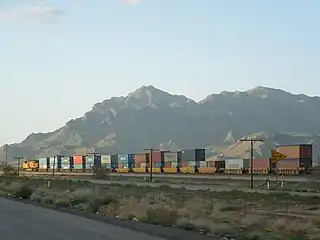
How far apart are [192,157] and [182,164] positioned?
2850 millimetres

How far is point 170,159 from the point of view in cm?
11281

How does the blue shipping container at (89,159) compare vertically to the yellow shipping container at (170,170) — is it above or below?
above

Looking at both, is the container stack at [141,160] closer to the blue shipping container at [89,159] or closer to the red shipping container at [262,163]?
the blue shipping container at [89,159]

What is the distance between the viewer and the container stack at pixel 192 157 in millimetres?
106512

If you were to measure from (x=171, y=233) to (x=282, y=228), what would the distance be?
18.3 feet

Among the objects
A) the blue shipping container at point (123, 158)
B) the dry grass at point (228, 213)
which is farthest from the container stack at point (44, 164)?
the dry grass at point (228, 213)

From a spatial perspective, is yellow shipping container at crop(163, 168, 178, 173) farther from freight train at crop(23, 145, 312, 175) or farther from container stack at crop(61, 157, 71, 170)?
container stack at crop(61, 157, 71, 170)

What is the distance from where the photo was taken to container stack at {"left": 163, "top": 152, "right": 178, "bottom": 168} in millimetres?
110406

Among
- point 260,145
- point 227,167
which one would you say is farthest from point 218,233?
point 260,145

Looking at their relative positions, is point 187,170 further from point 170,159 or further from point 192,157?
point 170,159

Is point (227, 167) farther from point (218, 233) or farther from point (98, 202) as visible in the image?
point (218, 233)

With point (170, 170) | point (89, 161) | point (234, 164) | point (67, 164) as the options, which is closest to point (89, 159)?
point (89, 161)

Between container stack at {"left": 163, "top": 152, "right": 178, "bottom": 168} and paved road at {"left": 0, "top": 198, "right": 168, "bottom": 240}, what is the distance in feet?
279

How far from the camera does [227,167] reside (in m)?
100
